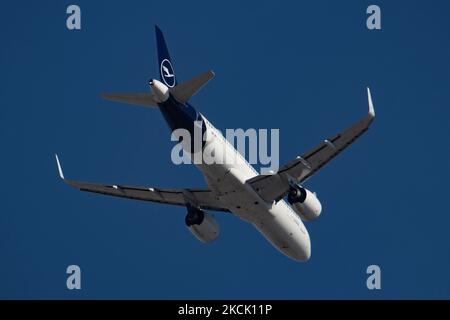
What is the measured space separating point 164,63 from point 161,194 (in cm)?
954

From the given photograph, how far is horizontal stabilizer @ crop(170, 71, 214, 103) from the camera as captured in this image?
1469 inches

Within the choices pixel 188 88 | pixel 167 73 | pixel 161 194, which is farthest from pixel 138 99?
pixel 161 194

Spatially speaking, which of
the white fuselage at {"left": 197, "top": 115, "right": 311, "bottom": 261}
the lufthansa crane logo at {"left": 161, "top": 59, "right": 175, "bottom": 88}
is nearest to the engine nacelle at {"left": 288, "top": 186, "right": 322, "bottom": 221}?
the white fuselage at {"left": 197, "top": 115, "right": 311, "bottom": 261}

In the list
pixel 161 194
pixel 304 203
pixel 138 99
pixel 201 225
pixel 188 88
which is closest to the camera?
pixel 188 88

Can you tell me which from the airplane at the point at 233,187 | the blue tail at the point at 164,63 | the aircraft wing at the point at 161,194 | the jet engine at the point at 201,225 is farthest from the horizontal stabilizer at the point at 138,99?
the jet engine at the point at 201,225

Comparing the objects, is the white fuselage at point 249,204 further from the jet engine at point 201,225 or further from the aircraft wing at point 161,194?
the aircraft wing at point 161,194

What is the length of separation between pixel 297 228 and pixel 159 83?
43.1 ft

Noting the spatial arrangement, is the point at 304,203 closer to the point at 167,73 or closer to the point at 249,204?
the point at 249,204

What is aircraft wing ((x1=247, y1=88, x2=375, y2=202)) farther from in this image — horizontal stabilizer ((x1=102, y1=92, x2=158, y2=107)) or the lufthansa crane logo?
horizontal stabilizer ((x1=102, y1=92, x2=158, y2=107))

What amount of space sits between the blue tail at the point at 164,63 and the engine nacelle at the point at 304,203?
8.11 m

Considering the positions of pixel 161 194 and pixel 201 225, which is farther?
pixel 161 194

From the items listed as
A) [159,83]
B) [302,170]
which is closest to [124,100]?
[159,83]

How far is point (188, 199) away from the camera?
4612cm

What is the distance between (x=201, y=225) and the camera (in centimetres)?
4541
